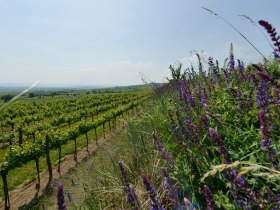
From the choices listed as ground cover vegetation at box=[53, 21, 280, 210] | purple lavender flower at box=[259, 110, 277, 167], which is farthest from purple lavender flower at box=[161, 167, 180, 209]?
purple lavender flower at box=[259, 110, 277, 167]

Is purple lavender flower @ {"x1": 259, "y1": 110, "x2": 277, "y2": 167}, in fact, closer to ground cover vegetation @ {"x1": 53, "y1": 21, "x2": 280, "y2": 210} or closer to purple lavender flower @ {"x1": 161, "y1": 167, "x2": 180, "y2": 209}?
ground cover vegetation @ {"x1": 53, "y1": 21, "x2": 280, "y2": 210}

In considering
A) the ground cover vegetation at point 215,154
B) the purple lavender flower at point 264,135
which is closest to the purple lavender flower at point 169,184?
the ground cover vegetation at point 215,154

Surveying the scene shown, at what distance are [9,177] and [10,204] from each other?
607cm

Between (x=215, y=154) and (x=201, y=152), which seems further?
(x=215, y=154)

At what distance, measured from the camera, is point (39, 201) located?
15023mm

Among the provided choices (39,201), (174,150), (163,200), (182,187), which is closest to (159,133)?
(174,150)

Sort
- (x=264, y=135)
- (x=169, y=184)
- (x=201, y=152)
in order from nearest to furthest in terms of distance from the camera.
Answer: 1. (x=264, y=135)
2. (x=169, y=184)
3. (x=201, y=152)

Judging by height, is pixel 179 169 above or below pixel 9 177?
above

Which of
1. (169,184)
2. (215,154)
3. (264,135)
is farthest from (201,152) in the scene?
(264,135)

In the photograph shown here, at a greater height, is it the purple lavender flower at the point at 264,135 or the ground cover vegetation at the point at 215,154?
the purple lavender flower at the point at 264,135

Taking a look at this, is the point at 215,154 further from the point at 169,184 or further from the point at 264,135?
the point at 264,135

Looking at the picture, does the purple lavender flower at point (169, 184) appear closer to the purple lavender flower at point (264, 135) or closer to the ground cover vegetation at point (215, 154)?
the ground cover vegetation at point (215, 154)

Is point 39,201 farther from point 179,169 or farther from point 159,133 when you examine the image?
point 179,169

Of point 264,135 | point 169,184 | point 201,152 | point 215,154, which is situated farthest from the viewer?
point 215,154
